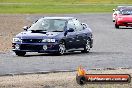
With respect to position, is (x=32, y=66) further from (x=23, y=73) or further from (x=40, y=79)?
(x=40, y=79)

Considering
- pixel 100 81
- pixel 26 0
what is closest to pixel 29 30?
pixel 100 81

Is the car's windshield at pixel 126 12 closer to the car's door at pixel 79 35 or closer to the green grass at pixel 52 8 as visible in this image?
the car's door at pixel 79 35

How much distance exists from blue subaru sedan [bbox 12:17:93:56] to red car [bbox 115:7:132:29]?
21.0m

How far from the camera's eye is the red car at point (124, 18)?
4694 cm

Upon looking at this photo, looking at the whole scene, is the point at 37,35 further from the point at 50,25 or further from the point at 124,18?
the point at 124,18

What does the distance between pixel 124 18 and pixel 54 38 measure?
2449 centimetres

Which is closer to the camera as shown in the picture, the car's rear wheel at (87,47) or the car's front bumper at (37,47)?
the car's front bumper at (37,47)

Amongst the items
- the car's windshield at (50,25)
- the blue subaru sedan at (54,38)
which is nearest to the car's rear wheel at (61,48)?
the blue subaru sedan at (54,38)

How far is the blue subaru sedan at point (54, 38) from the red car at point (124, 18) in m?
21.0

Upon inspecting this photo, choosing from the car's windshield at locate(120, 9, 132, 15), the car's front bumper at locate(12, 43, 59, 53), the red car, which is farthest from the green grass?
the car's front bumper at locate(12, 43, 59, 53)

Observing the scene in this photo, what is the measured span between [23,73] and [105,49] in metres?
10.6

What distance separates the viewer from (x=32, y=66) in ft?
61.9

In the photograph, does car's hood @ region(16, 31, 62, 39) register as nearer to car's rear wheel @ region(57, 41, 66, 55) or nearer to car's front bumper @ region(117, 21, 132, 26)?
car's rear wheel @ region(57, 41, 66, 55)

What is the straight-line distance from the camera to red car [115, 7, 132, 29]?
46.9 meters
